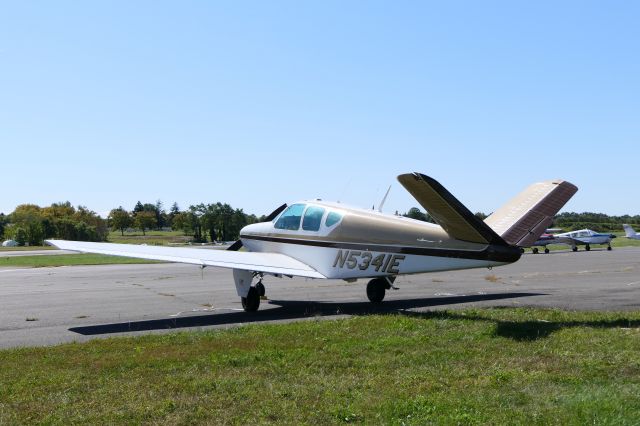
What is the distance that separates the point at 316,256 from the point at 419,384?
28.1 feet

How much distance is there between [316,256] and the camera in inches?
588

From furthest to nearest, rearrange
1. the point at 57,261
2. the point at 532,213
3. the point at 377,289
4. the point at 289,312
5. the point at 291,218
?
the point at 57,261, the point at 291,218, the point at 377,289, the point at 289,312, the point at 532,213

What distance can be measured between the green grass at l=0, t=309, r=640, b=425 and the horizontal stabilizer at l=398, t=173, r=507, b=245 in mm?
1803

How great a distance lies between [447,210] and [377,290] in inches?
193

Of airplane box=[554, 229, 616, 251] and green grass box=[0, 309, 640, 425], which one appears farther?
airplane box=[554, 229, 616, 251]

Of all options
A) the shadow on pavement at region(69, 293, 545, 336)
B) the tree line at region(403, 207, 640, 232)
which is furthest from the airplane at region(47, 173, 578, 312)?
the tree line at region(403, 207, 640, 232)

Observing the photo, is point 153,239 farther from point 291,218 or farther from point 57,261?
point 291,218

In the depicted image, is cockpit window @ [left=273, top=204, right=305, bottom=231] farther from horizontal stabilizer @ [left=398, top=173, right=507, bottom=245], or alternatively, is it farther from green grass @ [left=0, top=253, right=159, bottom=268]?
green grass @ [left=0, top=253, right=159, bottom=268]

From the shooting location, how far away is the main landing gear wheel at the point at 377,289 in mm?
15312

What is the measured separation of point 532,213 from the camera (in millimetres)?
11555

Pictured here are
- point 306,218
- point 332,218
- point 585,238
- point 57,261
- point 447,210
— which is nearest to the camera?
point 447,210

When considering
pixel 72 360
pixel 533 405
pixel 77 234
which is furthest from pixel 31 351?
pixel 77 234

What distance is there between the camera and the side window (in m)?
15.1

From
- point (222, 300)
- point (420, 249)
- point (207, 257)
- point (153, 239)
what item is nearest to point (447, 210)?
point (420, 249)
